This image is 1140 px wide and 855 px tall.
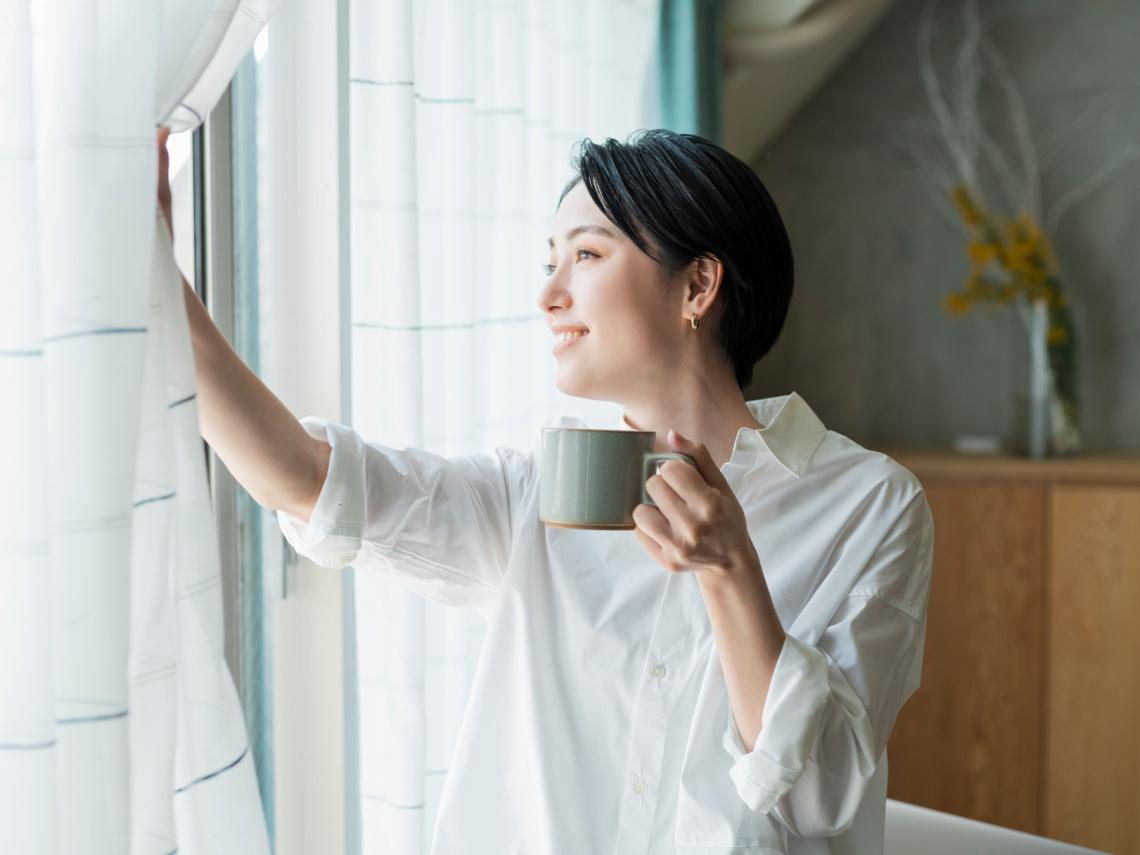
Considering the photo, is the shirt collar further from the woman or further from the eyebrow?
the eyebrow

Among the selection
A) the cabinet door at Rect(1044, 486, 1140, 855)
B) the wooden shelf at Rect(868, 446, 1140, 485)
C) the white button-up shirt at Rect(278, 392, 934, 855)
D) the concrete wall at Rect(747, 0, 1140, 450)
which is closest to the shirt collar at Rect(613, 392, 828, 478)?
the white button-up shirt at Rect(278, 392, 934, 855)

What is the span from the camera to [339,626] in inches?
59.3

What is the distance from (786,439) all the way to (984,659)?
1.76 meters

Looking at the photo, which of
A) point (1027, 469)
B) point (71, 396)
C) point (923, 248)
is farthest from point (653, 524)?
point (923, 248)

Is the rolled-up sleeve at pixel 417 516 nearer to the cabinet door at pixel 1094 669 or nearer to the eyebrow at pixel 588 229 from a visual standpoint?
the eyebrow at pixel 588 229

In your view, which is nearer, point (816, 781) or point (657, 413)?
point (816, 781)

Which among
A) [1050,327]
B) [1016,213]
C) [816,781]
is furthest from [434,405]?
[1016,213]

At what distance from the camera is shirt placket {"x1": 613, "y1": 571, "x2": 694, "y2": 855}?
3.72 ft

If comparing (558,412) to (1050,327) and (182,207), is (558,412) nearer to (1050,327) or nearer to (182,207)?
(182,207)

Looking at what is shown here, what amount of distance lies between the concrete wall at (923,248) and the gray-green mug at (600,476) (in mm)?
2407

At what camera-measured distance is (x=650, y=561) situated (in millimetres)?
1219

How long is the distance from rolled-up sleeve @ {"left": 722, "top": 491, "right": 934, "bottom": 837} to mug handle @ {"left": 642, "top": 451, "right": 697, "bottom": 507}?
186 millimetres

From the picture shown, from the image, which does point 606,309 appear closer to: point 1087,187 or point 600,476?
point 600,476

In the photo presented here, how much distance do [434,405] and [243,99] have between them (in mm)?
437
